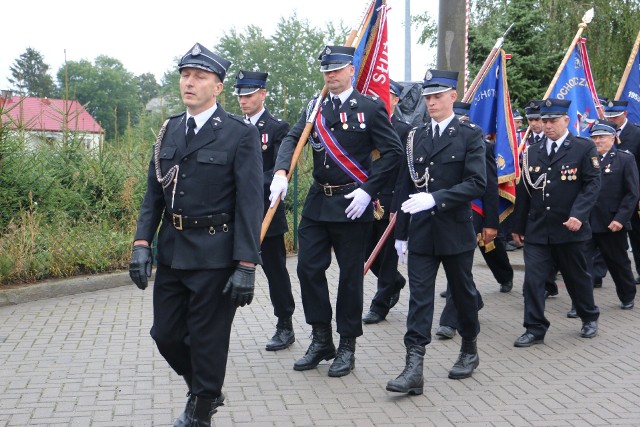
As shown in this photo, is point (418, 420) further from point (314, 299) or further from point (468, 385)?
point (314, 299)

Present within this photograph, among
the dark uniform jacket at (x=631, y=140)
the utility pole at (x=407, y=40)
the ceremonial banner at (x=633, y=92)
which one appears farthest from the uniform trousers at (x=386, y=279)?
the utility pole at (x=407, y=40)

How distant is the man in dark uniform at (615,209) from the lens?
919 cm

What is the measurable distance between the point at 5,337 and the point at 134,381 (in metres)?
1.87

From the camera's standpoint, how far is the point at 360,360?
6953 millimetres

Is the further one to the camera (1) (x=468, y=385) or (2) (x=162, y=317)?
(1) (x=468, y=385)

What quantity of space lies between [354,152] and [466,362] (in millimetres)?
1737

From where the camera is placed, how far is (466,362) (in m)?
6.54

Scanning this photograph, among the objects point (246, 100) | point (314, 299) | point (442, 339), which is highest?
point (246, 100)

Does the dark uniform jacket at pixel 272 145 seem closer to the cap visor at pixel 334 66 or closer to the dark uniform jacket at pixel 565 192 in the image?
the cap visor at pixel 334 66

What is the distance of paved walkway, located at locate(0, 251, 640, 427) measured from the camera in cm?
553

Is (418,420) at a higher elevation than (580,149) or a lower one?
lower

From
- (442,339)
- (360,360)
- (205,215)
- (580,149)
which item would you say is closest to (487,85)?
(580,149)

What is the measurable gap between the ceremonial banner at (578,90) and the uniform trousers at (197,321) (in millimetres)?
6332

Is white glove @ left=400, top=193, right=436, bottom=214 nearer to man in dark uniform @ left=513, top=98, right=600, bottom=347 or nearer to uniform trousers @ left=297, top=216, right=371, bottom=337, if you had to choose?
uniform trousers @ left=297, top=216, right=371, bottom=337
